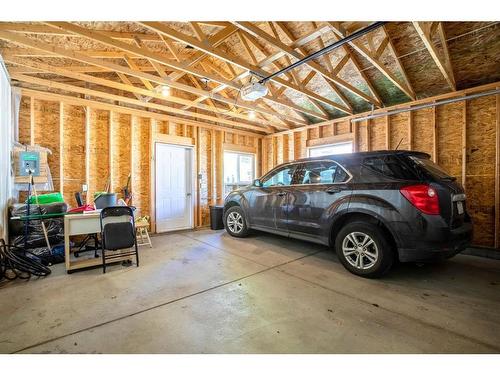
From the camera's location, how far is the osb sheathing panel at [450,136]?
4336 mm

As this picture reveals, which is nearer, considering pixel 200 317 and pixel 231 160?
pixel 200 317

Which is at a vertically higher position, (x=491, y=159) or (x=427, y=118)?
(x=427, y=118)

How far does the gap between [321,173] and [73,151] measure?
496 centimetres

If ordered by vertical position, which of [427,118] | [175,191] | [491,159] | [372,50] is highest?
[372,50]

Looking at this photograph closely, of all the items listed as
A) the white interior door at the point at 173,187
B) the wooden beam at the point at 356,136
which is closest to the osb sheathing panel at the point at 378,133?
the wooden beam at the point at 356,136

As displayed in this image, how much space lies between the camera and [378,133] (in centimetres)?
531

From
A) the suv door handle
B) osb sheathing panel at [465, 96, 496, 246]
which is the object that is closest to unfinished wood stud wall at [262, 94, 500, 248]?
osb sheathing panel at [465, 96, 496, 246]

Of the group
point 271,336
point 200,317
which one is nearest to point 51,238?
point 200,317

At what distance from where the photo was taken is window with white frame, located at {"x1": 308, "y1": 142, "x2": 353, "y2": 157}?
5855 mm

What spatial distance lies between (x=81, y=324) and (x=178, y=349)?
0.98 meters

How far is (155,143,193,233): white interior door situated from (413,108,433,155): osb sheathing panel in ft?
17.6

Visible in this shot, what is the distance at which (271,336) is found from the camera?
1763mm

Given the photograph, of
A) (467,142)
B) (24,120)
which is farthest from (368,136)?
(24,120)

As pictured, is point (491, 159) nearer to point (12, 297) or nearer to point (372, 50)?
point (372, 50)
